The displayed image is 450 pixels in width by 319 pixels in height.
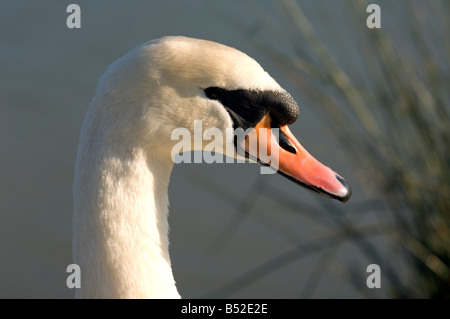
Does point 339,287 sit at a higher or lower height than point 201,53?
lower

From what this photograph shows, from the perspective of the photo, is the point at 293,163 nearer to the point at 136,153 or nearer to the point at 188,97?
the point at 188,97

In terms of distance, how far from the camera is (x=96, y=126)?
2.73 meters

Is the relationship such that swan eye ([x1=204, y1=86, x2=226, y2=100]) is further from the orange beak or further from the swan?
the orange beak

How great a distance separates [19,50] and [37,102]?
2.29 ft

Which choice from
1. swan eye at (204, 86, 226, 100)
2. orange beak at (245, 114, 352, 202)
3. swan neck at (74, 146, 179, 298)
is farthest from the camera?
orange beak at (245, 114, 352, 202)

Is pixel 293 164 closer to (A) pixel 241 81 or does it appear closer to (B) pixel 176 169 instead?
(A) pixel 241 81

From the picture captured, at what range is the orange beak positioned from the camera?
10.0 ft

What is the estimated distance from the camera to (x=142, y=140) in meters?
2.79

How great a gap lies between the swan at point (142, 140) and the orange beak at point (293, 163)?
0.41ft

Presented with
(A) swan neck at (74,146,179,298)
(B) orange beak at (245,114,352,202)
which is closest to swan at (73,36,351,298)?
(A) swan neck at (74,146,179,298)

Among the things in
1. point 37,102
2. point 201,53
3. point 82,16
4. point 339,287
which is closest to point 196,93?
point 201,53

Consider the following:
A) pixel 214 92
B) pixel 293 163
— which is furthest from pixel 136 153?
pixel 293 163

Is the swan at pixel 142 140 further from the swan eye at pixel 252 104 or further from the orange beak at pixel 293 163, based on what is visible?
the orange beak at pixel 293 163

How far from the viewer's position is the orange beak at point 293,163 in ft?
10.0
